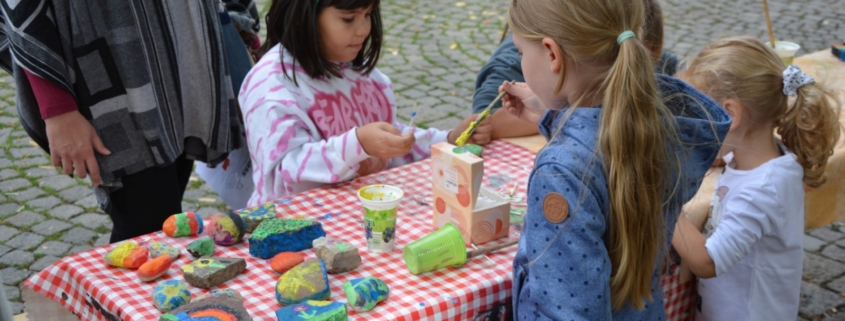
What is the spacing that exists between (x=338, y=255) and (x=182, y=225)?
0.47 metres

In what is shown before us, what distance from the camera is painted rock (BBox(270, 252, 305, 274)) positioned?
6.06 feet

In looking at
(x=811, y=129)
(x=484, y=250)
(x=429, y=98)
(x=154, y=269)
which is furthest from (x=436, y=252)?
(x=429, y=98)

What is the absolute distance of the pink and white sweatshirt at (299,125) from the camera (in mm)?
2352

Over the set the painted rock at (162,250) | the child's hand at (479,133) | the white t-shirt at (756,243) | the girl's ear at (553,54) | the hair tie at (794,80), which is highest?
the girl's ear at (553,54)

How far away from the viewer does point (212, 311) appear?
1.61 meters

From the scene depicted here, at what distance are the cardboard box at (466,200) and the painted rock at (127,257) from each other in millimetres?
771

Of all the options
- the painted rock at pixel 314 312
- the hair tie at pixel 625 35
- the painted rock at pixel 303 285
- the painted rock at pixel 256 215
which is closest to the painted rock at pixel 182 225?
the painted rock at pixel 256 215

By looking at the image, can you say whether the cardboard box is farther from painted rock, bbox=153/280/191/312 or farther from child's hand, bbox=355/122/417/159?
painted rock, bbox=153/280/191/312

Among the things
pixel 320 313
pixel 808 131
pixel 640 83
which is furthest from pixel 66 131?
pixel 808 131

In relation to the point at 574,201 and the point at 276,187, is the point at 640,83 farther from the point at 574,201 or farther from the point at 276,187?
the point at 276,187

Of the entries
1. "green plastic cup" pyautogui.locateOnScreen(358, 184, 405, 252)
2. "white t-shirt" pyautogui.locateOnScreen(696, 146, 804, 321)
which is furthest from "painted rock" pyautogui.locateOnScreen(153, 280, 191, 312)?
"white t-shirt" pyautogui.locateOnScreen(696, 146, 804, 321)

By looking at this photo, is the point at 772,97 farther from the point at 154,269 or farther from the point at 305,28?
the point at 154,269

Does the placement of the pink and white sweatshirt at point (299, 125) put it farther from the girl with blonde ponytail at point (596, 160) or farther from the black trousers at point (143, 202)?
the girl with blonde ponytail at point (596, 160)

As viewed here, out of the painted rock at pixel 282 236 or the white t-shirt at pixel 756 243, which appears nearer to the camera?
the painted rock at pixel 282 236
